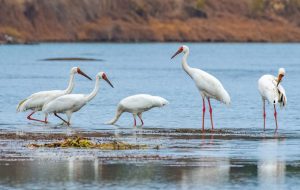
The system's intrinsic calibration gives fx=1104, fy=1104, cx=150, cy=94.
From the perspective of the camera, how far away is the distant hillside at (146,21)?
12406 cm

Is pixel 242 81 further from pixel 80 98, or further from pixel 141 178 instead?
pixel 141 178

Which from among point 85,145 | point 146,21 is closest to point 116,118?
point 85,145

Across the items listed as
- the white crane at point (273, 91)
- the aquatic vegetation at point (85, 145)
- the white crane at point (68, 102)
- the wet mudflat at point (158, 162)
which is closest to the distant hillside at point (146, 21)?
the white crane at point (68, 102)

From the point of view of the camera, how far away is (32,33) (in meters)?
125

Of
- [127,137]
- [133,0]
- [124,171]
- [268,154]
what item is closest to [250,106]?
[127,137]

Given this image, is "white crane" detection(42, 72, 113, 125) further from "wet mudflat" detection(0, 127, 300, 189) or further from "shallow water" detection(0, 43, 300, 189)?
"wet mudflat" detection(0, 127, 300, 189)

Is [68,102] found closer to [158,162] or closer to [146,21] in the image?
[158,162]

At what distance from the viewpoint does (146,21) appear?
437 ft

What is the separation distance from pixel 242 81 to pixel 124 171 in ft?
102

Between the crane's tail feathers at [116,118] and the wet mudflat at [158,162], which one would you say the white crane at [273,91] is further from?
the crane's tail feathers at [116,118]

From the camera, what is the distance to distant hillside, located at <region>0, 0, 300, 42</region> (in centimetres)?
12406

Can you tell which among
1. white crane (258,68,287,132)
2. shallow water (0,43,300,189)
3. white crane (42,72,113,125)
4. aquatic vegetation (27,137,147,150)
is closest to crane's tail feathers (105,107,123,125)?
shallow water (0,43,300,189)

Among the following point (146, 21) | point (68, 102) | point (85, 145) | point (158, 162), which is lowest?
point (158, 162)

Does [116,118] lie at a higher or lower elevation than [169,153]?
higher
